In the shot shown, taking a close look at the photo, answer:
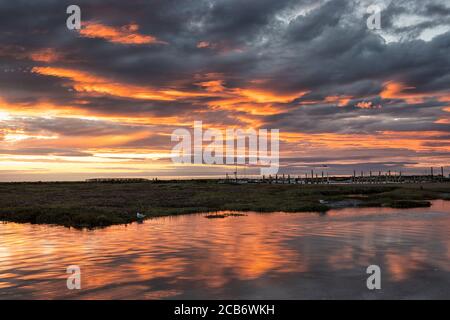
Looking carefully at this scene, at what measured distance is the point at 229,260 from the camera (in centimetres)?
2380

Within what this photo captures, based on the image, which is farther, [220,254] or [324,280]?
[220,254]

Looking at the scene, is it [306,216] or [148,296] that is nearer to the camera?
[148,296]

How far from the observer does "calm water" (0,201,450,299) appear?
702 inches

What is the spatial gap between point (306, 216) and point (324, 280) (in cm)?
2797

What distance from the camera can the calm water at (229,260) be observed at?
1783 cm

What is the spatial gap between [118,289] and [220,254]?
28.8 ft

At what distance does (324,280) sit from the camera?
19438 millimetres

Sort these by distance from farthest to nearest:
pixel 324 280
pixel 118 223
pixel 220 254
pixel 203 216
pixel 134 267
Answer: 1. pixel 203 216
2. pixel 118 223
3. pixel 220 254
4. pixel 134 267
5. pixel 324 280

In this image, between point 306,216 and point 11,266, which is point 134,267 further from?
point 306,216
